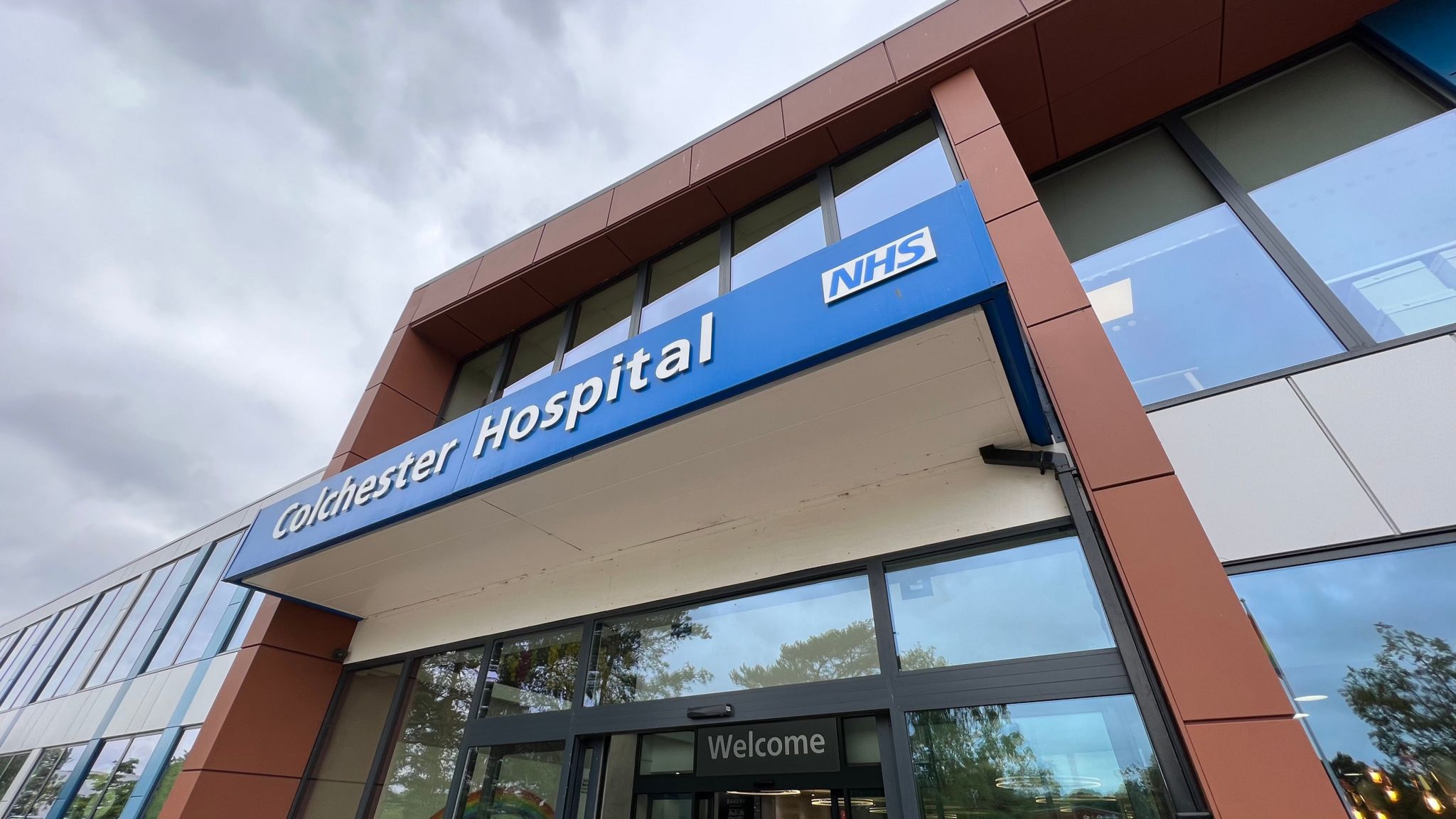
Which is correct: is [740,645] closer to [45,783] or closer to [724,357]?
[724,357]

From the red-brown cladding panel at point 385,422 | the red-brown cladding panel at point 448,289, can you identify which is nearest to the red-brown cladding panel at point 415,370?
the red-brown cladding panel at point 385,422

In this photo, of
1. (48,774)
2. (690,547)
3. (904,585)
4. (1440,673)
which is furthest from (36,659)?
(1440,673)

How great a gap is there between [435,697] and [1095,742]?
5.86 meters

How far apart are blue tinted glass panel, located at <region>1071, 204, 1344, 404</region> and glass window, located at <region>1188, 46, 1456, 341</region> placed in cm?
27

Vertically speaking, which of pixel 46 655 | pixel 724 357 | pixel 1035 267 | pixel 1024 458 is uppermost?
pixel 46 655

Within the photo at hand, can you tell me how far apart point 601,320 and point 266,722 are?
5.35m

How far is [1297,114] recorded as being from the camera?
5.04 m

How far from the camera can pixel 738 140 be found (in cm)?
645

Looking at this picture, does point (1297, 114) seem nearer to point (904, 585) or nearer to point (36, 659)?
point (904, 585)

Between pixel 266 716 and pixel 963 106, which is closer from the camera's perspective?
pixel 963 106

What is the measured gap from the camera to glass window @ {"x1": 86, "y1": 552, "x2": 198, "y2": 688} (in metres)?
12.5

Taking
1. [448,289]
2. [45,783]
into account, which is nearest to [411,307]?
[448,289]

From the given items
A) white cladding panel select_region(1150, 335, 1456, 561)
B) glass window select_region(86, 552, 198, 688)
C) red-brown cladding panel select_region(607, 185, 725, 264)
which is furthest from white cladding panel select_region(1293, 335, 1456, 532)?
glass window select_region(86, 552, 198, 688)

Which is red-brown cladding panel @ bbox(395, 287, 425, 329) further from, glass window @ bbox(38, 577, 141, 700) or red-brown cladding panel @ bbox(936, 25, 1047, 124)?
glass window @ bbox(38, 577, 141, 700)
